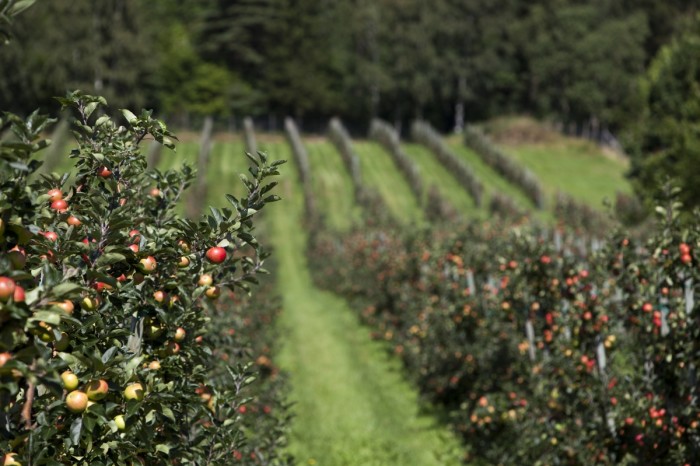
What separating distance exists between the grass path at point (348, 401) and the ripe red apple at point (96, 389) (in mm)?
3397

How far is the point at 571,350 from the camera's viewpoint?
7883 mm

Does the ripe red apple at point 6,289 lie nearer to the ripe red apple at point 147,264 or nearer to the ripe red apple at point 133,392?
the ripe red apple at point 133,392

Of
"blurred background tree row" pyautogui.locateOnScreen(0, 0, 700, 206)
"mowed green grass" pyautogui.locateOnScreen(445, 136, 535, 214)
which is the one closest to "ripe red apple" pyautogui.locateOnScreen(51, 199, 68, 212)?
"mowed green grass" pyautogui.locateOnScreen(445, 136, 535, 214)

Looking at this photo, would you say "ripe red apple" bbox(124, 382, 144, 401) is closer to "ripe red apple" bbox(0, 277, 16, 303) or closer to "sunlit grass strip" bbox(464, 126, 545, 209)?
"ripe red apple" bbox(0, 277, 16, 303)

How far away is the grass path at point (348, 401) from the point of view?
35.6ft

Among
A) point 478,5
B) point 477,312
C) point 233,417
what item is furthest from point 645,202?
point 478,5

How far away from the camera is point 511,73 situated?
6650 centimetres

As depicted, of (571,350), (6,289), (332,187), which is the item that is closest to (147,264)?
(6,289)

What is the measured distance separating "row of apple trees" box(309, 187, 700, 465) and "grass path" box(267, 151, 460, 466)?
0.68m

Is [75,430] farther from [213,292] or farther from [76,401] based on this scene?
[213,292]

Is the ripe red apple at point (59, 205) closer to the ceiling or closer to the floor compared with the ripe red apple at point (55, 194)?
closer to the floor

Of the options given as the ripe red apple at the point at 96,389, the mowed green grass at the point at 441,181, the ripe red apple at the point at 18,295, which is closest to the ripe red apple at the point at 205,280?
the ripe red apple at the point at 96,389

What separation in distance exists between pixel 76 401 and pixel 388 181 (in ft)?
134

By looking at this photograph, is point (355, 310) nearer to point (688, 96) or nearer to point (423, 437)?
point (423, 437)
